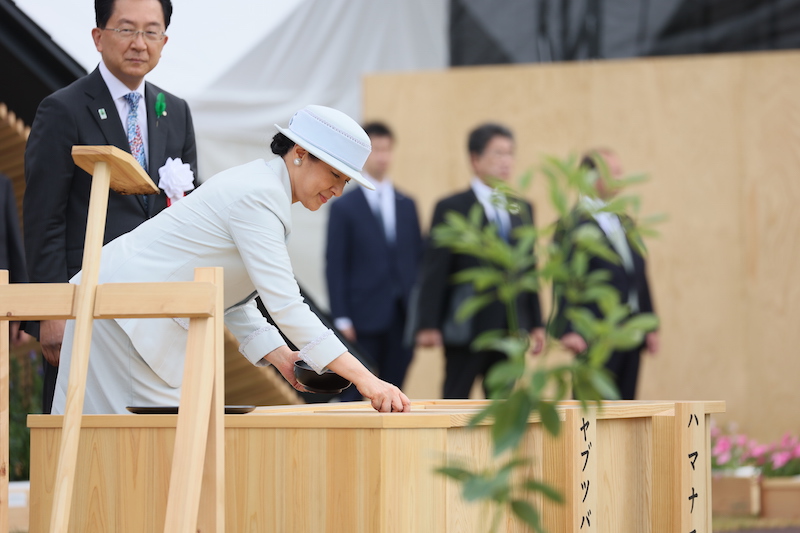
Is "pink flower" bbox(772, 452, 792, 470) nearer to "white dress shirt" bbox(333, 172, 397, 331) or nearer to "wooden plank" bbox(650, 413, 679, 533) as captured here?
"white dress shirt" bbox(333, 172, 397, 331)

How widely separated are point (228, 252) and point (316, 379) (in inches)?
12.5

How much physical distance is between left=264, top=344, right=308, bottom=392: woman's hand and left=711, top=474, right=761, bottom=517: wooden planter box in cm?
284

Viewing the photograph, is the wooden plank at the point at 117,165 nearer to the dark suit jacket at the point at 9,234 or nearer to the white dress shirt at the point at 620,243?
the dark suit jacket at the point at 9,234

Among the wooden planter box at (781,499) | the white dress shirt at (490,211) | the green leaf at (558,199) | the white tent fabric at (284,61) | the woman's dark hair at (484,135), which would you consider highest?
the white tent fabric at (284,61)

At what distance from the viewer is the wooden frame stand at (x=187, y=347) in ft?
6.29

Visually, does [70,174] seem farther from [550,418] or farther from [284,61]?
[284,61]

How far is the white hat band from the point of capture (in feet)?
8.04

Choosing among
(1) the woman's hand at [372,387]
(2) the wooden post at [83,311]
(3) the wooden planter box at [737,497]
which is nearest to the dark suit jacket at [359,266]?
(3) the wooden planter box at [737,497]

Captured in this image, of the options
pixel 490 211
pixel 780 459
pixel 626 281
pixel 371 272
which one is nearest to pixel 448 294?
pixel 490 211

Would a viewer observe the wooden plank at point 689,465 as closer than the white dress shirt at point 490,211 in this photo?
Yes

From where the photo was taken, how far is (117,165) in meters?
2.07

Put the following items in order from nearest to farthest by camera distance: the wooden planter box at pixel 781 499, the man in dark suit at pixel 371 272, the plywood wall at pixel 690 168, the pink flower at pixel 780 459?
the wooden planter box at pixel 781 499 < the pink flower at pixel 780 459 < the man in dark suit at pixel 371 272 < the plywood wall at pixel 690 168

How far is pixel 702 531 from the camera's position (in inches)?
109

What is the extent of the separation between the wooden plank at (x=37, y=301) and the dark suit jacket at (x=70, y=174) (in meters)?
0.83
